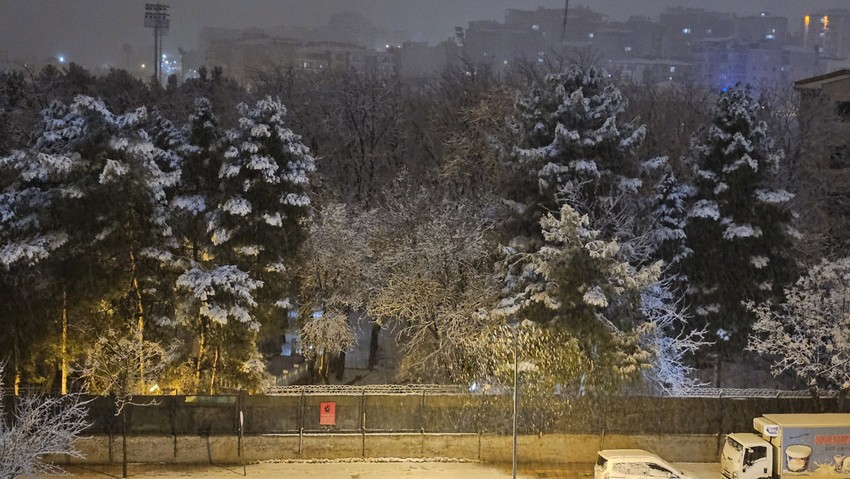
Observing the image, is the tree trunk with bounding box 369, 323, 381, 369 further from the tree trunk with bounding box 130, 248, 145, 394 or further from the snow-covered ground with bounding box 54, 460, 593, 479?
the snow-covered ground with bounding box 54, 460, 593, 479

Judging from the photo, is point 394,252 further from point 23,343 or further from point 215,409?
point 23,343

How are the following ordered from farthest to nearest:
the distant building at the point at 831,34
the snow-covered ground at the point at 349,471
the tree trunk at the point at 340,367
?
the distant building at the point at 831,34
the tree trunk at the point at 340,367
the snow-covered ground at the point at 349,471

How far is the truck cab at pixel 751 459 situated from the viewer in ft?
75.1

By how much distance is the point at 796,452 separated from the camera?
75.6ft

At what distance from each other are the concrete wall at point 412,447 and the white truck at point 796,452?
115 inches

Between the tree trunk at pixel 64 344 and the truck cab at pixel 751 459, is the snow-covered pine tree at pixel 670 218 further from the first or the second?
the tree trunk at pixel 64 344

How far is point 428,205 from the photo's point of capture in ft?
115

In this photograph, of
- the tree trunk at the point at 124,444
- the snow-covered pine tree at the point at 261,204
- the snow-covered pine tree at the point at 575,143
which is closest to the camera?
the tree trunk at the point at 124,444

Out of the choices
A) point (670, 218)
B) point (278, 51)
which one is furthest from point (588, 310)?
point (278, 51)

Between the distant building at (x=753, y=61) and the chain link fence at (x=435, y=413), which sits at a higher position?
the distant building at (x=753, y=61)

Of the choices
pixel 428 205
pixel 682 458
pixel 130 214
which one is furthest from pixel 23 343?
pixel 682 458

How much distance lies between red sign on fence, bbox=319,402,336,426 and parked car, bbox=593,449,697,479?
7625mm

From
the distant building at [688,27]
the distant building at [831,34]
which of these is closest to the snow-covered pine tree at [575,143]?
the distant building at [688,27]

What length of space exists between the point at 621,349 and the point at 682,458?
3569 millimetres
